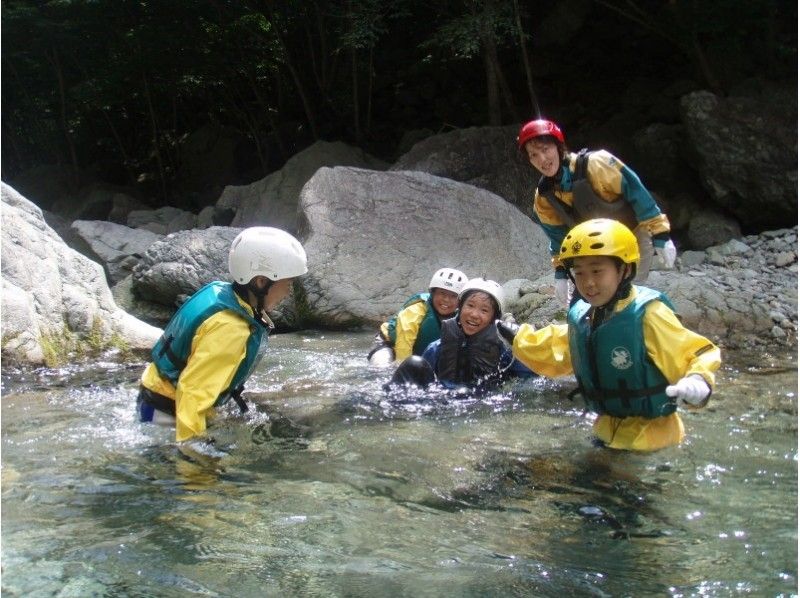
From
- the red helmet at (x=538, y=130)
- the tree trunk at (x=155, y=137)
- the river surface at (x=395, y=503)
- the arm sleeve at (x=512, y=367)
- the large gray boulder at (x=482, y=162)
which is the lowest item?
the river surface at (x=395, y=503)

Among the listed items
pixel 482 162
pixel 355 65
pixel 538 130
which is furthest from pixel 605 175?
pixel 355 65

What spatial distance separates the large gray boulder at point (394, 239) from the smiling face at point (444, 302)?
2.64 m

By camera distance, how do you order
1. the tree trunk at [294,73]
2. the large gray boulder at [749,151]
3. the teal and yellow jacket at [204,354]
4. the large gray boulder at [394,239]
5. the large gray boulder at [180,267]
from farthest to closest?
the tree trunk at [294,73]
the large gray boulder at [749,151]
the large gray boulder at [180,267]
the large gray boulder at [394,239]
the teal and yellow jacket at [204,354]

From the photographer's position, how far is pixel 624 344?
13.1ft

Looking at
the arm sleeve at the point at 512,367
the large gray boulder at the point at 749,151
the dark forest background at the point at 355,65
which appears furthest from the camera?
the dark forest background at the point at 355,65

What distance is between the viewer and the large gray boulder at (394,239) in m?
9.52

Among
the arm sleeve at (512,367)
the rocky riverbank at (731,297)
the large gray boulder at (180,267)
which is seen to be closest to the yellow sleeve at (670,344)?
the arm sleeve at (512,367)

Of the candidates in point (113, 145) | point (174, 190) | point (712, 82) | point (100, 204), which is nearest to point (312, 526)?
point (712, 82)

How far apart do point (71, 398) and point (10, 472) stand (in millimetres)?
1784

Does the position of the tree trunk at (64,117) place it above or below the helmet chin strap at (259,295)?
above

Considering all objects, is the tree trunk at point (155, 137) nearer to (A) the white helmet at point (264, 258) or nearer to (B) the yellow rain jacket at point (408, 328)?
(B) the yellow rain jacket at point (408, 328)

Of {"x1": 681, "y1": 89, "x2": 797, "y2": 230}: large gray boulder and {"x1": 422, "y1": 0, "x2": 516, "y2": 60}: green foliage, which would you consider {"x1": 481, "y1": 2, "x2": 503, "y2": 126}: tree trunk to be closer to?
{"x1": 422, "y1": 0, "x2": 516, "y2": 60}: green foliage

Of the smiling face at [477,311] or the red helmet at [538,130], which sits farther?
the smiling face at [477,311]

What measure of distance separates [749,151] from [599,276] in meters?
8.27
